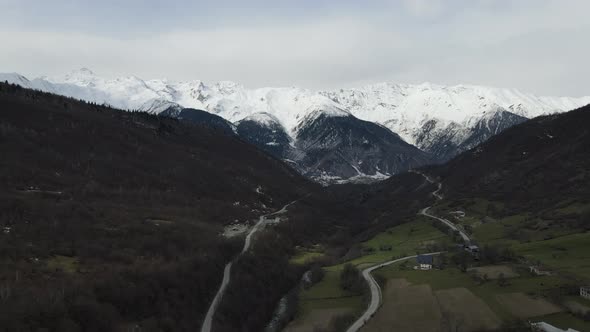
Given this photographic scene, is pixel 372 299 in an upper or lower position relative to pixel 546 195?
lower

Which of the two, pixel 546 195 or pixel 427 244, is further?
pixel 546 195

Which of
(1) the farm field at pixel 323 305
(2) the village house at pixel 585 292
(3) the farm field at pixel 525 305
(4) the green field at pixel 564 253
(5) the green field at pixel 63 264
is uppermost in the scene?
(4) the green field at pixel 564 253

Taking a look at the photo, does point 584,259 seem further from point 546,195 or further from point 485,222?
point 546,195

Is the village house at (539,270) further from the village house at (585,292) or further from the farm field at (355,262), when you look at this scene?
the farm field at (355,262)

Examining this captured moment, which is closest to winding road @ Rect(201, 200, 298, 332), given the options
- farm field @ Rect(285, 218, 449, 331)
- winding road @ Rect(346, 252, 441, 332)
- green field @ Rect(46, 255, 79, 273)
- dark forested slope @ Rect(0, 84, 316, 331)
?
dark forested slope @ Rect(0, 84, 316, 331)

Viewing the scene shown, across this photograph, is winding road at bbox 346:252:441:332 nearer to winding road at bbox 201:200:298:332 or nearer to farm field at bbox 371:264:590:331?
farm field at bbox 371:264:590:331

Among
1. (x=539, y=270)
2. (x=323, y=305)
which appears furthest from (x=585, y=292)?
(x=323, y=305)

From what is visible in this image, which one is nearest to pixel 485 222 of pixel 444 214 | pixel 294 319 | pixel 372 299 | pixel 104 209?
pixel 444 214

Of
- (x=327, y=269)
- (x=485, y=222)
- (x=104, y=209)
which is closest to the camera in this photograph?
(x=327, y=269)

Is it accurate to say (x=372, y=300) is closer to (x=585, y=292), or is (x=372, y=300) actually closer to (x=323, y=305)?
(x=323, y=305)

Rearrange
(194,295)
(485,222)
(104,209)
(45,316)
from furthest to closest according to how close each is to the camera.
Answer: (485,222), (104,209), (194,295), (45,316)

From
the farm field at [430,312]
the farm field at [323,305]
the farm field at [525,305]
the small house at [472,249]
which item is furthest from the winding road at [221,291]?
the small house at [472,249]
